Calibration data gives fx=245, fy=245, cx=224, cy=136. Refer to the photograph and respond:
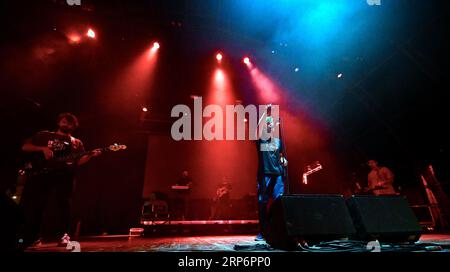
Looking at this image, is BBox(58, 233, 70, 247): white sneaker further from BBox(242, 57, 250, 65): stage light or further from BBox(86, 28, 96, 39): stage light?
BBox(242, 57, 250, 65): stage light

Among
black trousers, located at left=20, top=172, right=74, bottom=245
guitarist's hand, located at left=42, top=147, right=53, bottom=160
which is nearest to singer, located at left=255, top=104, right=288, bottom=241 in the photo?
black trousers, located at left=20, top=172, right=74, bottom=245

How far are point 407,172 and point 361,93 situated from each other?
2.91 metres

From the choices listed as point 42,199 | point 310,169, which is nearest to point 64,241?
point 42,199

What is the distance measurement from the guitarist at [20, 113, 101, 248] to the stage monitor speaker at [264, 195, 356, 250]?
2.55 meters

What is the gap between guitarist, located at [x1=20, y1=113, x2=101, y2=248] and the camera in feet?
9.27

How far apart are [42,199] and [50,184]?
0.62 feet

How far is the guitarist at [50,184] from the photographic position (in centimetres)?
283

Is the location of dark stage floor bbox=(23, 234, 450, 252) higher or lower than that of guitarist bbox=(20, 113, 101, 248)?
lower

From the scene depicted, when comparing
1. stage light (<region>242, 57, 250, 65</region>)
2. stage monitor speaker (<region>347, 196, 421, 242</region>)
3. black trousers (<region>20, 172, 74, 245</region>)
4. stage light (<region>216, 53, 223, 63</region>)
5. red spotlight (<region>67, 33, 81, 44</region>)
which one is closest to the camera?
stage monitor speaker (<region>347, 196, 421, 242</region>)

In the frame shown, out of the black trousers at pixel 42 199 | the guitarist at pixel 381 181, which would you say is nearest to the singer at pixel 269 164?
the black trousers at pixel 42 199

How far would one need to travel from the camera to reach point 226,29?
18.8 ft

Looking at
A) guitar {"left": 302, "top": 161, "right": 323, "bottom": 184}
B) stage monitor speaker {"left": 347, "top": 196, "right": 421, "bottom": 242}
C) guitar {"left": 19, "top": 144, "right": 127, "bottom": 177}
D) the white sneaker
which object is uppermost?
guitar {"left": 302, "top": 161, "right": 323, "bottom": 184}

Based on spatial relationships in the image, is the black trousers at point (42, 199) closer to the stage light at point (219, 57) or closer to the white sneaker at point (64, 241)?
the white sneaker at point (64, 241)

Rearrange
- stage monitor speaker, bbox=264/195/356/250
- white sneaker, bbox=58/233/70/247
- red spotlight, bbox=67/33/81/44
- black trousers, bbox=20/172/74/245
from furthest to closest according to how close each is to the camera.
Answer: red spotlight, bbox=67/33/81/44 → white sneaker, bbox=58/233/70/247 → black trousers, bbox=20/172/74/245 → stage monitor speaker, bbox=264/195/356/250
